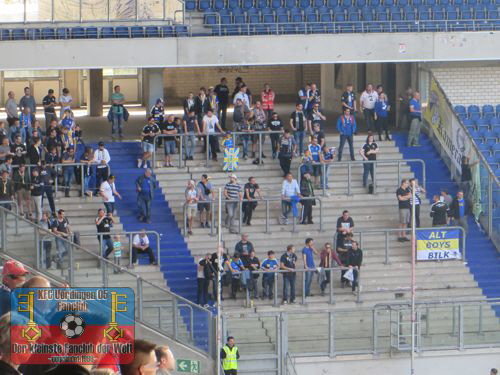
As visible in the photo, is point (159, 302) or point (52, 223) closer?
point (159, 302)

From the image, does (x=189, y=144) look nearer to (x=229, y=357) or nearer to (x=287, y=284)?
(x=287, y=284)

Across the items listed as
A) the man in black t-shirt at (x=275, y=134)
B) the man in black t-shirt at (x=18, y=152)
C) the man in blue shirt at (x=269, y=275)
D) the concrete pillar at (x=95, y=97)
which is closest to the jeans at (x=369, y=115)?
the man in black t-shirt at (x=275, y=134)

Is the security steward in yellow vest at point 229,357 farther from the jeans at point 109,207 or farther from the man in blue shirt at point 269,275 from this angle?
the jeans at point 109,207

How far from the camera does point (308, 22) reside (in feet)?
101

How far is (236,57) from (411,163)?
4.53 metres

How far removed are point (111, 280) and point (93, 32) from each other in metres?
8.00

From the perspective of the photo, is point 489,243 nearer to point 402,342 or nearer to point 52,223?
point 402,342

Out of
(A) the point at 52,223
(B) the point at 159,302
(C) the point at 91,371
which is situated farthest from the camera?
(A) the point at 52,223

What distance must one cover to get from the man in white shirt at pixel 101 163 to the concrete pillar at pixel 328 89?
37.3ft

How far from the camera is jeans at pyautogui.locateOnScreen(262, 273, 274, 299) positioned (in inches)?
988

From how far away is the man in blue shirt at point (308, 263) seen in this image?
1001 inches

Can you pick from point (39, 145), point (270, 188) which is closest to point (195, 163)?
point (270, 188)

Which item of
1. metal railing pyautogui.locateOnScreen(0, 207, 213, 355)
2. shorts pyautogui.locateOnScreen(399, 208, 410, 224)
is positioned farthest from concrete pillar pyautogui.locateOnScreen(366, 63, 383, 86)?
metal railing pyautogui.locateOnScreen(0, 207, 213, 355)

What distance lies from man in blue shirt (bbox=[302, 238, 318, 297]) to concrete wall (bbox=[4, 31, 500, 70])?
5.89 m
